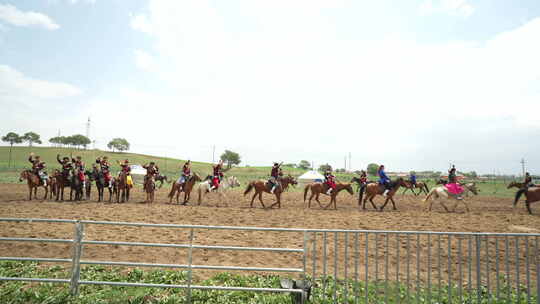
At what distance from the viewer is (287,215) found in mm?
12930

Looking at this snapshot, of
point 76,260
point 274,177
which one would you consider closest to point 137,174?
point 274,177

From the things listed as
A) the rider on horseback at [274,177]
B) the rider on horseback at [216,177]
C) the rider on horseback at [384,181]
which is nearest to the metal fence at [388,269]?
the rider on horseback at [274,177]

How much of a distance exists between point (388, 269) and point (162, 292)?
16.3ft

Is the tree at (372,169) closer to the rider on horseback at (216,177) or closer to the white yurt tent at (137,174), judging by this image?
the white yurt tent at (137,174)

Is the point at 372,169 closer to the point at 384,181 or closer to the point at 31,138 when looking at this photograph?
the point at 384,181

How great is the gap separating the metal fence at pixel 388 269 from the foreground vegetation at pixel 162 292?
0.12 ft

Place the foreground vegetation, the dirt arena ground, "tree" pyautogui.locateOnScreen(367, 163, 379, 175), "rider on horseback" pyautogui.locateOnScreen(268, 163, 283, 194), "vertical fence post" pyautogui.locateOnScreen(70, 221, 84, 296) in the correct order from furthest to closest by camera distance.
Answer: "tree" pyautogui.locateOnScreen(367, 163, 379, 175), "rider on horseback" pyautogui.locateOnScreen(268, 163, 283, 194), the dirt arena ground, "vertical fence post" pyautogui.locateOnScreen(70, 221, 84, 296), the foreground vegetation

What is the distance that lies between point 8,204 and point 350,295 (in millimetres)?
17268

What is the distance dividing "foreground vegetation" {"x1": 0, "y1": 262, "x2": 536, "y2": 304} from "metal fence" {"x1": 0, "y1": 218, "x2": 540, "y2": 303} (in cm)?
4

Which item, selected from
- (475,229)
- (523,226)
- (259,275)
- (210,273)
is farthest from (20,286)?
(523,226)

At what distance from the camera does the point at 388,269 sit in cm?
630

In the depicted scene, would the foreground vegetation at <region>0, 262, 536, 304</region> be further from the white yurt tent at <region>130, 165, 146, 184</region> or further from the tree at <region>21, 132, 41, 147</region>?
the tree at <region>21, 132, 41, 147</region>

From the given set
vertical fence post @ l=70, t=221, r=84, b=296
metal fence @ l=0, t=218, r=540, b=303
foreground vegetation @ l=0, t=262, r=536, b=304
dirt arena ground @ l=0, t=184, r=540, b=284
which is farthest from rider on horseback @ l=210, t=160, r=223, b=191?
vertical fence post @ l=70, t=221, r=84, b=296

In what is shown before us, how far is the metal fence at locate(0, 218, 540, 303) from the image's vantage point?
13.3ft
